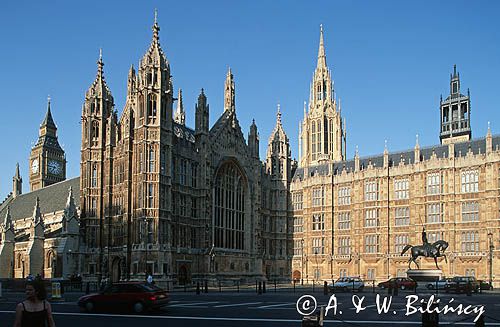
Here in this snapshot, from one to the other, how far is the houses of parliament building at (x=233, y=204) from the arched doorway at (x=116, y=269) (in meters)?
0.21

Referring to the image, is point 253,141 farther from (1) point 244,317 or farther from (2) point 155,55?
(1) point 244,317

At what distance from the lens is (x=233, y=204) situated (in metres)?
75.4

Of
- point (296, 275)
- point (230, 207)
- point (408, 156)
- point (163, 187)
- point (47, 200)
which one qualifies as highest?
point (408, 156)

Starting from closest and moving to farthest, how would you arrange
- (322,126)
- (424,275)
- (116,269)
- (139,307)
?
1. (139,307)
2. (424,275)
3. (116,269)
4. (322,126)

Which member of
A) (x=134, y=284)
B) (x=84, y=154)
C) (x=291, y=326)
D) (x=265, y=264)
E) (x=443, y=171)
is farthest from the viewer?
(x=265, y=264)

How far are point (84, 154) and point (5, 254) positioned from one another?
73.9ft

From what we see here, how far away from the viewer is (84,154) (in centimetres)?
6731

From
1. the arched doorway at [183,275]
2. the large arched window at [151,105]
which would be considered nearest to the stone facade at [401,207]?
the arched doorway at [183,275]

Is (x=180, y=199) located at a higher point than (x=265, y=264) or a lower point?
higher

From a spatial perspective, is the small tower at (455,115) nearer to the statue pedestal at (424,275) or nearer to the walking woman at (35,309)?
the statue pedestal at (424,275)

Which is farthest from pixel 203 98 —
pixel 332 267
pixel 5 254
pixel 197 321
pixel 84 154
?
pixel 197 321

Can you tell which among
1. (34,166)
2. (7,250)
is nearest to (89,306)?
(7,250)

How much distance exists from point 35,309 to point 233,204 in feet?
214

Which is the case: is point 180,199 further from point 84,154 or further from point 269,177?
point 269,177
